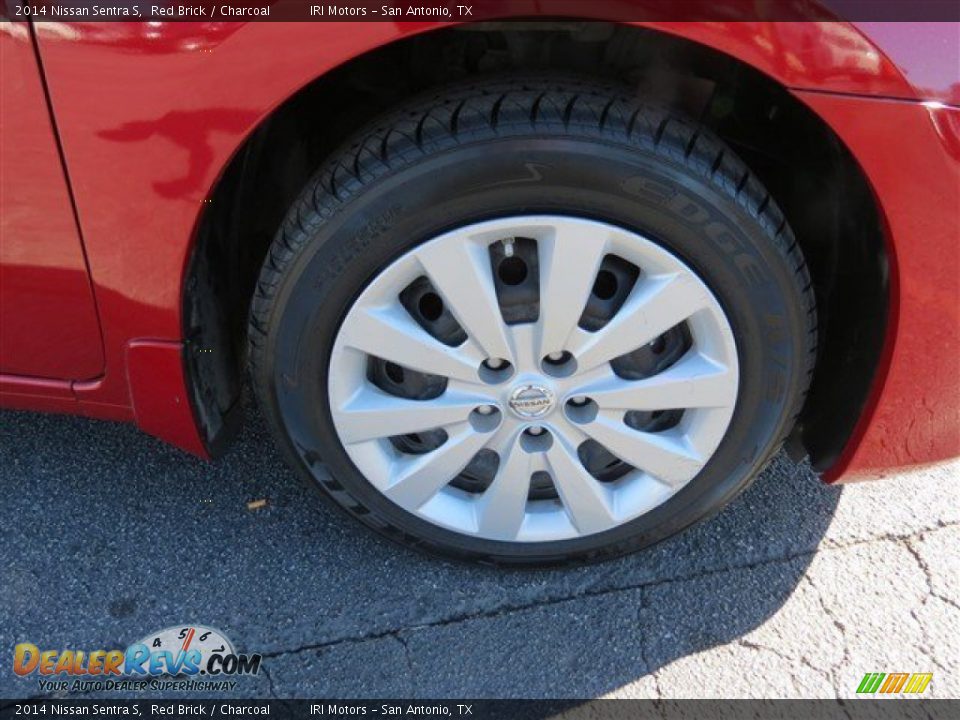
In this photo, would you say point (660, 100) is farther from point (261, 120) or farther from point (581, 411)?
point (261, 120)

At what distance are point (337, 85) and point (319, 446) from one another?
69cm

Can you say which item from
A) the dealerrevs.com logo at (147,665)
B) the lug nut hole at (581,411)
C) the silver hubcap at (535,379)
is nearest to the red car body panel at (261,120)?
the silver hubcap at (535,379)

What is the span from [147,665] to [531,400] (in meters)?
0.93

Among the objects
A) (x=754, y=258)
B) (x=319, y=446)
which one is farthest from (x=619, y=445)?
(x=319, y=446)

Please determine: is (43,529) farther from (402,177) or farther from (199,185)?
(402,177)

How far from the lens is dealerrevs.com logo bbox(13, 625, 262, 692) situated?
1767mm

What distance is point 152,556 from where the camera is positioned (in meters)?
1.99

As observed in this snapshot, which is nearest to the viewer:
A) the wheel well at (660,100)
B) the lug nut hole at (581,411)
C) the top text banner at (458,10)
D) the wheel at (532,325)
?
the top text banner at (458,10)

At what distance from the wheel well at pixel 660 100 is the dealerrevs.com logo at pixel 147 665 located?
412 mm

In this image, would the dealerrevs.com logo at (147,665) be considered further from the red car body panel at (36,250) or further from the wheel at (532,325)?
the red car body panel at (36,250)

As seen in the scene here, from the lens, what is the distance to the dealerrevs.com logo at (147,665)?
177cm

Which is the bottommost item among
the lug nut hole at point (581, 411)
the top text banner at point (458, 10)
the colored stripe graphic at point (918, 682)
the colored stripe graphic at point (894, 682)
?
the colored stripe graphic at point (894, 682)

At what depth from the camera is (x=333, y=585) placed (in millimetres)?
1961

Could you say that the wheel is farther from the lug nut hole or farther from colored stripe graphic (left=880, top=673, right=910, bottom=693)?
colored stripe graphic (left=880, top=673, right=910, bottom=693)
